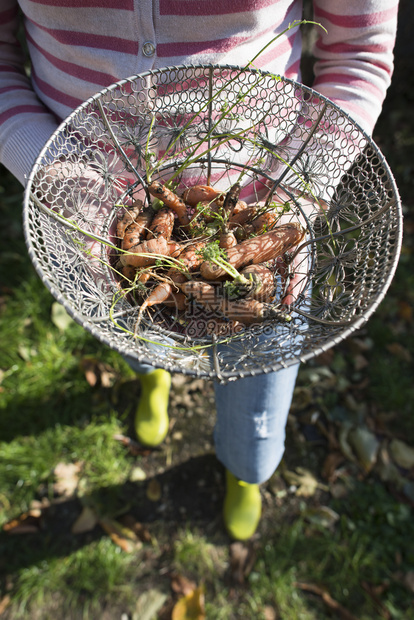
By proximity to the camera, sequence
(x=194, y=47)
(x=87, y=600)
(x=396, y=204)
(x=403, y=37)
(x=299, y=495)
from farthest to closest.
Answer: (x=403, y=37) → (x=299, y=495) → (x=87, y=600) → (x=194, y=47) → (x=396, y=204)

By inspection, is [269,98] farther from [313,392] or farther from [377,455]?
[377,455]

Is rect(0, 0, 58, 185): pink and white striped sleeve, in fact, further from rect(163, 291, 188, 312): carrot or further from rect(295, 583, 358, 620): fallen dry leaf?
rect(295, 583, 358, 620): fallen dry leaf

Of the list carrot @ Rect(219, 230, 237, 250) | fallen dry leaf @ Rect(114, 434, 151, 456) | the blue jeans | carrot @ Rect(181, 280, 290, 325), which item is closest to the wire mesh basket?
carrot @ Rect(181, 280, 290, 325)

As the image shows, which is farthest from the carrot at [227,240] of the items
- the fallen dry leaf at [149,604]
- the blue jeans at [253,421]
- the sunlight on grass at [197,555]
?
the fallen dry leaf at [149,604]

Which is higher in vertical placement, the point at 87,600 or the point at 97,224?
the point at 97,224

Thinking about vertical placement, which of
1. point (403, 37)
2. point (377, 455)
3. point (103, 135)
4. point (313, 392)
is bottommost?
point (377, 455)

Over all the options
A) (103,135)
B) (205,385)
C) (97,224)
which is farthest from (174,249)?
(205,385)

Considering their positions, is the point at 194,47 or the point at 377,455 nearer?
the point at 194,47
